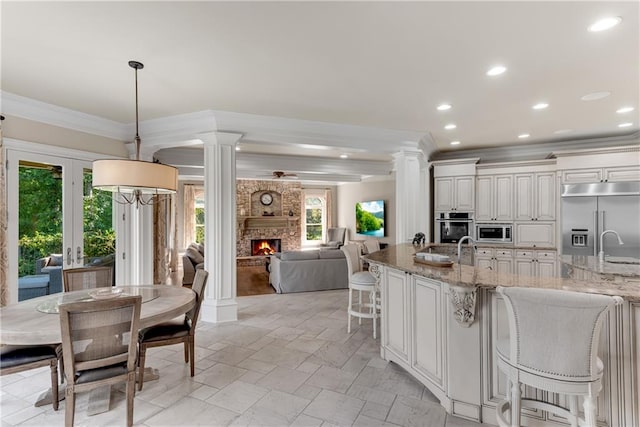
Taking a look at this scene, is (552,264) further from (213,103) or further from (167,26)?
(167,26)

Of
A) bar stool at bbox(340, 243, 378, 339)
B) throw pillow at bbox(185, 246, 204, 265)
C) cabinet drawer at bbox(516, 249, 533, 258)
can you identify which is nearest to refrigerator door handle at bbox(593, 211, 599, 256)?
cabinet drawer at bbox(516, 249, 533, 258)

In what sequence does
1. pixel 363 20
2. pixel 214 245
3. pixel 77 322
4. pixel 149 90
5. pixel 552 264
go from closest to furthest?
pixel 77 322
pixel 363 20
pixel 149 90
pixel 214 245
pixel 552 264

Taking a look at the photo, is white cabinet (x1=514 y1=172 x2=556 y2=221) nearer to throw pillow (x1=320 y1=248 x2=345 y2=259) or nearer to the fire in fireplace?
throw pillow (x1=320 y1=248 x2=345 y2=259)

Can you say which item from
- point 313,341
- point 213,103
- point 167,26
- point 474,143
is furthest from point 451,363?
point 474,143

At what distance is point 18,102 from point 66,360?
325cm

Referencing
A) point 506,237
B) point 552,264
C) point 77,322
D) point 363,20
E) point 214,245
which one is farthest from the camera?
point 506,237

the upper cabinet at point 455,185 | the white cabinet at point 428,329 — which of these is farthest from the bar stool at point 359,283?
the upper cabinet at point 455,185

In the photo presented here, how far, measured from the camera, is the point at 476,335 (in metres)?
2.18

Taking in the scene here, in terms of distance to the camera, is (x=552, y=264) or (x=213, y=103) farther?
(x=552, y=264)

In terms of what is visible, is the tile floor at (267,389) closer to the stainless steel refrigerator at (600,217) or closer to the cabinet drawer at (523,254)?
the cabinet drawer at (523,254)

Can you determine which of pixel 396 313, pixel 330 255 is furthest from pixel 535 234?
pixel 396 313

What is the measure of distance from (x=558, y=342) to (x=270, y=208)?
364 inches

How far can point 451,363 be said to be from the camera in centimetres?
226

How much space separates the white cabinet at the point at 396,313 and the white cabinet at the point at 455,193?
3.49 meters
